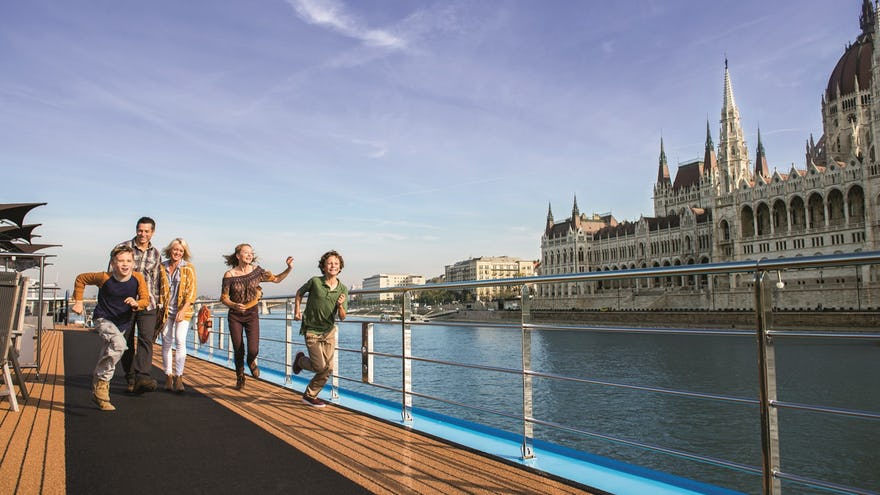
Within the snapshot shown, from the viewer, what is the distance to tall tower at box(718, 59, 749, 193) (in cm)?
7650

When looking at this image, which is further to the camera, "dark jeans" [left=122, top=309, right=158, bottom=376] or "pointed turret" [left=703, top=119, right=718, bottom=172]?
"pointed turret" [left=703, top=119, right=718, bottom=172]

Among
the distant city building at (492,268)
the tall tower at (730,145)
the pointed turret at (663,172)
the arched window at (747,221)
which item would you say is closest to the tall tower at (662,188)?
the pointed turret at (663,172)

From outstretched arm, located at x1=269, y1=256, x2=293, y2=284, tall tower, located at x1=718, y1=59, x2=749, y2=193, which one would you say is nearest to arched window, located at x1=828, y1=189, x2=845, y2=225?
tall tower, located at x1=718, y1=59, x2=749, y2=193

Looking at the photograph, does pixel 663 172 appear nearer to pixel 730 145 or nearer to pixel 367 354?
pixel 730 145

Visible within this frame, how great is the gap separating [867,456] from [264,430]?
10075 millimetres

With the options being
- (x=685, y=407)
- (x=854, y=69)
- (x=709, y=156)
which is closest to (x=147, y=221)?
(x=685, y=407)

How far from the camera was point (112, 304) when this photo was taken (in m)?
4.74

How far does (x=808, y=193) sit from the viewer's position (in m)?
58.6

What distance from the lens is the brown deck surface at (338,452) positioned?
9.21 ft

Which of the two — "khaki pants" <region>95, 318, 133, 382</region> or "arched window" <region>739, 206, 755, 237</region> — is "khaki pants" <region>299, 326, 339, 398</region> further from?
"arched window" <region>739, 206, 755, 237</region>

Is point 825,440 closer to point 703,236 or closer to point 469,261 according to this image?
point 703,236

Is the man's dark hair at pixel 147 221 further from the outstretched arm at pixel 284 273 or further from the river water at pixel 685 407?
→ the river water at pixel 685 407

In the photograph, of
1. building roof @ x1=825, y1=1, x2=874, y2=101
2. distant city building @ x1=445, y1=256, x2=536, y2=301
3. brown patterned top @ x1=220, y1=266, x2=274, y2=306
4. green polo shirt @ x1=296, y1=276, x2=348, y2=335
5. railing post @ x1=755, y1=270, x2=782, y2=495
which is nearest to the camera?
railing post @ x1=755, y1=270, x2=782, y2=495

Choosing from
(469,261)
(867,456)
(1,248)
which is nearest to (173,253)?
(867,456)
